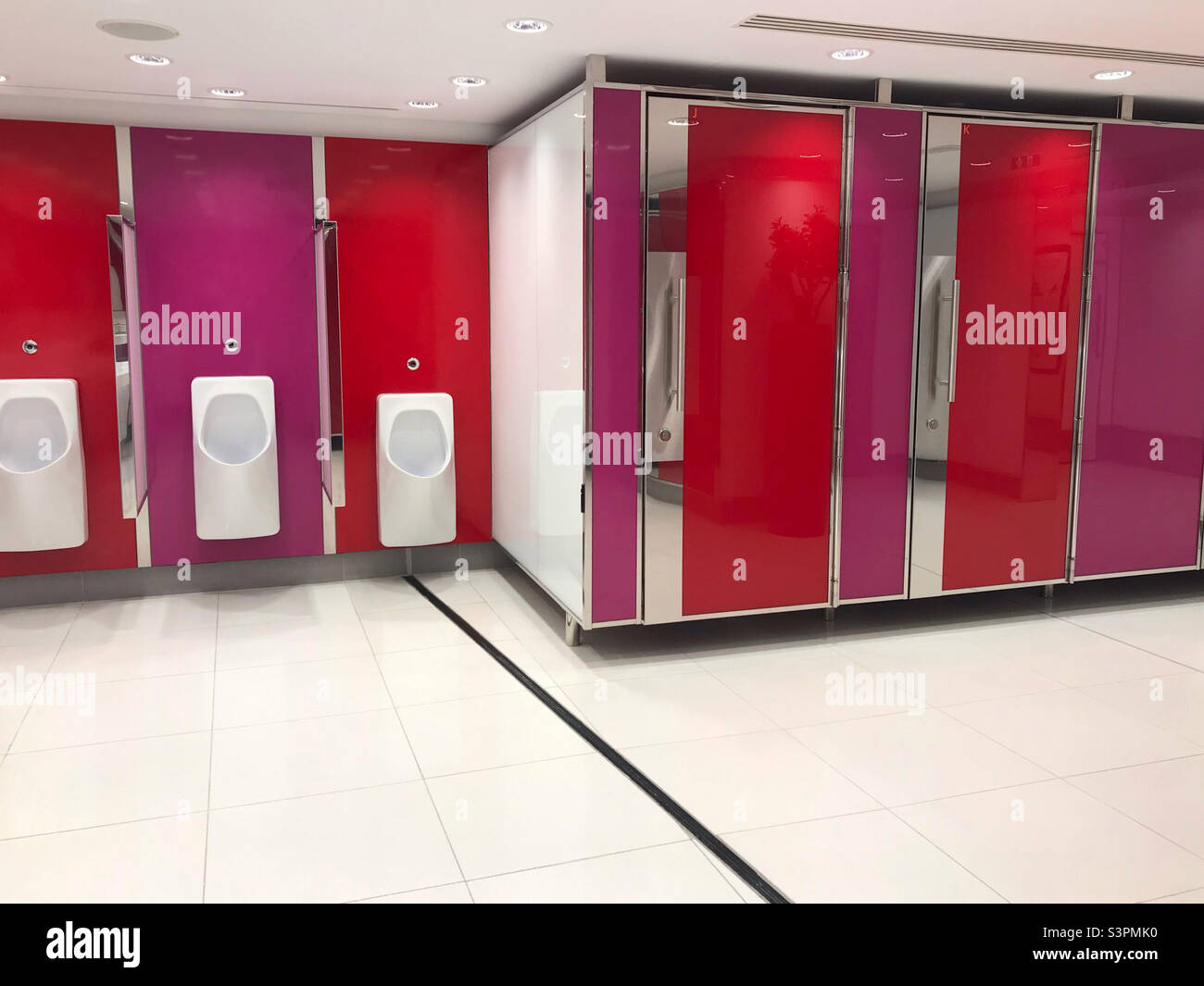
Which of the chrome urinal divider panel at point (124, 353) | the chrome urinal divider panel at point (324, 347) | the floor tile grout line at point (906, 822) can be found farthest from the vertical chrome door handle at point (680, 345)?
the chrome urinal divider panel at point (124, 353)

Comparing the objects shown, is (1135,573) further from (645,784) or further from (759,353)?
(645,784)

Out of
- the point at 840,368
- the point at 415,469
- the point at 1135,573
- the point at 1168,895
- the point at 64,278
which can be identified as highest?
the point at 64,278

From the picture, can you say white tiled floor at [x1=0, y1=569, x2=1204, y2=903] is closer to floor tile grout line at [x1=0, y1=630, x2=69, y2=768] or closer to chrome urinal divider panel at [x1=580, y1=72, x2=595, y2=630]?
floor tile grout line at [x1=0, y1=630, x2=69, y2=768]

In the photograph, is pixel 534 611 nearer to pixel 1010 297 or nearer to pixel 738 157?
pixel 738 157

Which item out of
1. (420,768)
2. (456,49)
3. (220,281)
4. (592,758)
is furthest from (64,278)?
(592,758)

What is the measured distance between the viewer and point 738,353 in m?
4.45

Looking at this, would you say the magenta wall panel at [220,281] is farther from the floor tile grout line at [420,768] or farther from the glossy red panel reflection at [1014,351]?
the glossy red panel reflection at [1014,351]

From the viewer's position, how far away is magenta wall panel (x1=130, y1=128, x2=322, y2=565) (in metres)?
5.17

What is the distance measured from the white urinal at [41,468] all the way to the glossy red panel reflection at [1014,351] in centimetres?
428

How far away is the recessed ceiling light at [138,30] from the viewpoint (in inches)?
144

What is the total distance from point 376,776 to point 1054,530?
143 inches

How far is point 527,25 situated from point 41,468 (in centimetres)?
318

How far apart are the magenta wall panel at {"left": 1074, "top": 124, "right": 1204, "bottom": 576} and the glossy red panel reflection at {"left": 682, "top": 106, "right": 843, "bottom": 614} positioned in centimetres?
152

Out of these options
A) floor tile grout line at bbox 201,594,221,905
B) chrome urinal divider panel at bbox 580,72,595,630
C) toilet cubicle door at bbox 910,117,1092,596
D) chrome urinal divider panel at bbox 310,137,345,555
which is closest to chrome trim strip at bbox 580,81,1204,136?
toilet cubicle door at bbox 910,117,1092,596
